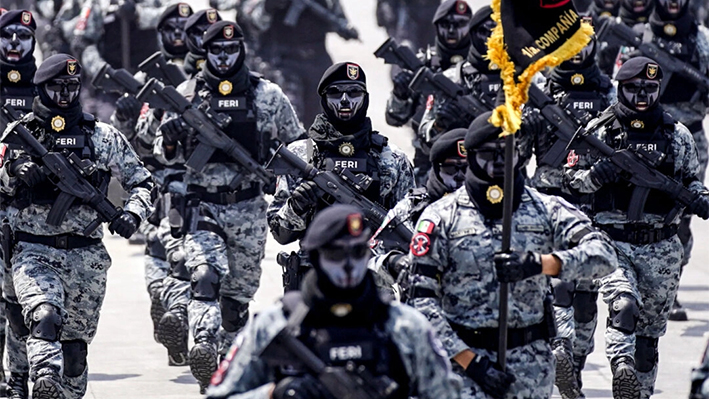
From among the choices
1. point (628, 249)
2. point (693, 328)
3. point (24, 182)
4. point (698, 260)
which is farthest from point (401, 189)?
point (698, 260)

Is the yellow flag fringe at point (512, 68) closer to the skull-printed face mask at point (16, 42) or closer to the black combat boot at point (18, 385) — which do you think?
the black combat boot at point (18, 385)

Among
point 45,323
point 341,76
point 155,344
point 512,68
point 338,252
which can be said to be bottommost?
point 155,344

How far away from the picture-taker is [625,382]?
11891 mm

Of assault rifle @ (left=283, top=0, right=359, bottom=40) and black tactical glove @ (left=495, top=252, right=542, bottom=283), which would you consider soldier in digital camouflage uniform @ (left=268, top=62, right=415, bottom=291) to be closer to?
black tactical glove @ (left=495, top=252, right=542, bottom=283)

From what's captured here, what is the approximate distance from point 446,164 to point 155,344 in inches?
212

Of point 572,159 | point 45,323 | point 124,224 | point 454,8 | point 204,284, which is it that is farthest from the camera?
point 454,8

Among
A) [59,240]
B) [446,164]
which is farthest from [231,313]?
[446,164]

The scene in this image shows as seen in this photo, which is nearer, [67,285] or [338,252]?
[338,252]

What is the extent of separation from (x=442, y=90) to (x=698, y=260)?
4.43 metres

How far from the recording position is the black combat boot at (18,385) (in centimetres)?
1220

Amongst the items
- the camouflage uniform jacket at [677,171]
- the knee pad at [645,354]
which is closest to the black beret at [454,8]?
the camouflage uniform jacket at [677,171]

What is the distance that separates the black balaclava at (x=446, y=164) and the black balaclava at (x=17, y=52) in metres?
4.18

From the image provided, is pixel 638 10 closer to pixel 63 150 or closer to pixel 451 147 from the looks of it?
pixel 63 150

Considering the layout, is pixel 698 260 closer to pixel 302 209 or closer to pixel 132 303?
pixel 132 303
